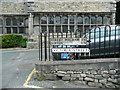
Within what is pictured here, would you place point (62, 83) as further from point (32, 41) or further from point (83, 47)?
point (32, 41)

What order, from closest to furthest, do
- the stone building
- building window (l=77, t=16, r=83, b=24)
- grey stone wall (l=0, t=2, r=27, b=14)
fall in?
the stone building
building window (l=77, t=16, r=83, b=24)
grey stone wall (l=0, t=2, r=27, b=14)

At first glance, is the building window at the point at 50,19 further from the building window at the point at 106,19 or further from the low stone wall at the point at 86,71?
the low stone wall at the point at 86,71

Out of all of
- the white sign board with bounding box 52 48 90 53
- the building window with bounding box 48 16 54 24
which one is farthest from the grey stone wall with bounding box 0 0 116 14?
the white sign board with bounding box 52 48 90 53

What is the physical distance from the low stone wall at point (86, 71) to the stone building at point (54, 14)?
938cm

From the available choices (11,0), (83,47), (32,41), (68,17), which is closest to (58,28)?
(68,17)

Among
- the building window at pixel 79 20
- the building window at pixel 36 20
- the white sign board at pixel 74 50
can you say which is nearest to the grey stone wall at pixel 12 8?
the building window at pixel 36 20

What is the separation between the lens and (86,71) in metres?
5.48

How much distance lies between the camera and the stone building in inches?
578

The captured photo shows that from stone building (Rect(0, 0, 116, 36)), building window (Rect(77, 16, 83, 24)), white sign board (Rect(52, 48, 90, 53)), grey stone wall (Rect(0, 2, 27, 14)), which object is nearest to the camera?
white sign board (Rect(52, 48, 90, 53))

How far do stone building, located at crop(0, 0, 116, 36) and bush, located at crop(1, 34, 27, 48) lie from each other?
3.87 feet

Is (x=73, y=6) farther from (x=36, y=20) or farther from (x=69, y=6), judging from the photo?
(x=36, y=20)

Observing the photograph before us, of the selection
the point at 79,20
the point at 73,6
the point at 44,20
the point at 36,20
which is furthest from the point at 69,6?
the point at 36,20

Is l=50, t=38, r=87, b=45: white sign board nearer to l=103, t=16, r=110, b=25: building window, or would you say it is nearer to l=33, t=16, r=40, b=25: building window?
l=33, t=16, r=40, b=25: building window

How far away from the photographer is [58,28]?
15.0 metres
